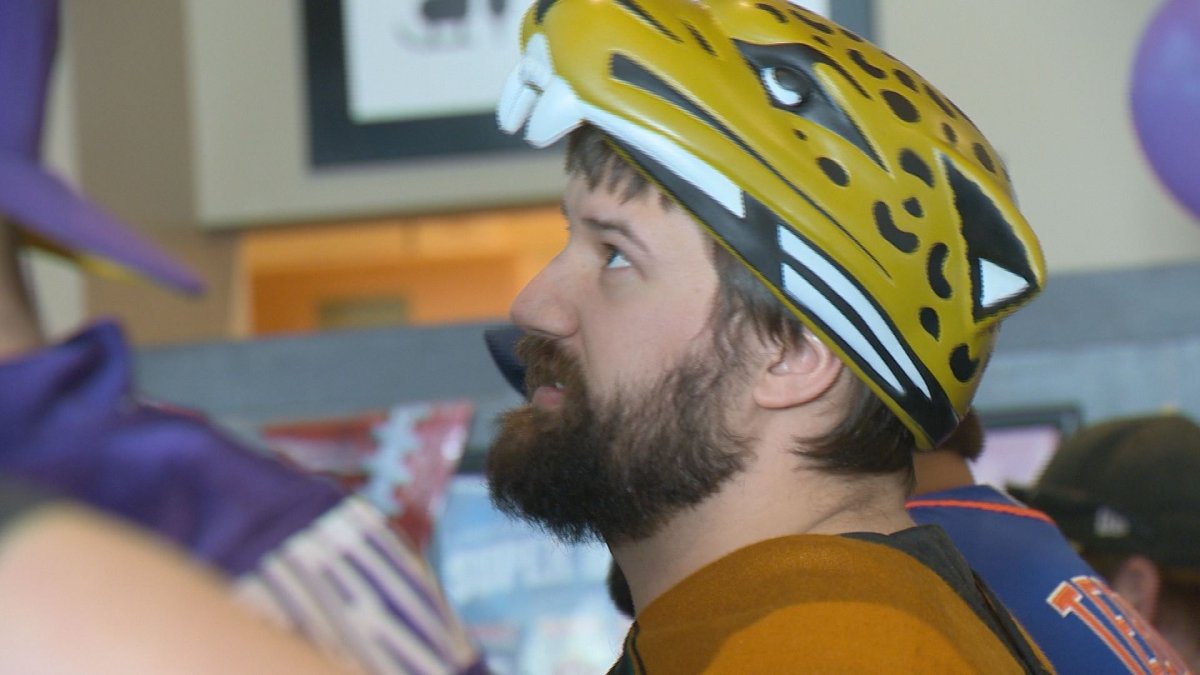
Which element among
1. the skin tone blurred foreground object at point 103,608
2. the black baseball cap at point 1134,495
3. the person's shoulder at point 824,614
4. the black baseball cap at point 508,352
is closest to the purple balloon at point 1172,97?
the black baseball cap at point 1134,495

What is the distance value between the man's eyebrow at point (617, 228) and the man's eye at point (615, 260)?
2 cm

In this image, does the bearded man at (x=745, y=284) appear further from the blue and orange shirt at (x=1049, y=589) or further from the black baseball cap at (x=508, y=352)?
the blue and orange shirt at (x=1049, y=589)

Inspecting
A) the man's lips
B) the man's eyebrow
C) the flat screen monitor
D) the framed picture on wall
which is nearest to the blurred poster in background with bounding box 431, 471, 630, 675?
the flat screen monitor

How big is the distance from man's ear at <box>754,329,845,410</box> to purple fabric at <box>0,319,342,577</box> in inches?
25.4

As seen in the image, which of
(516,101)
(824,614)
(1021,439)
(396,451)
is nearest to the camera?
(824,614)

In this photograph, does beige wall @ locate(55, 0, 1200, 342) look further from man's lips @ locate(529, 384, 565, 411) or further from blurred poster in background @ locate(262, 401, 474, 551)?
man's lips @ locate(529, 384, 565, 411)

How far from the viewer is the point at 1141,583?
204 cm

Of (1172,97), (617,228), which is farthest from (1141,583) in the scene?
(617,228)

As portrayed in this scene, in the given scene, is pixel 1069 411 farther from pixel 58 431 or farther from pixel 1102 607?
pixel 58 431

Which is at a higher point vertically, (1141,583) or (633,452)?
(633,452)

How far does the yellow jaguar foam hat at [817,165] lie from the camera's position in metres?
1.11

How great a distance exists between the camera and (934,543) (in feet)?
3.48

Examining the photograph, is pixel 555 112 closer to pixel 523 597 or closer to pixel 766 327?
pixel 766 327

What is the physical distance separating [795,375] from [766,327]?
5 centimetres
